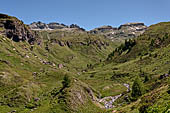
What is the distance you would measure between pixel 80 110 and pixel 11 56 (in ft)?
457

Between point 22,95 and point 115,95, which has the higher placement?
point 22,95

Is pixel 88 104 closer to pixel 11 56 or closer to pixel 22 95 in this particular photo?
pixel 22 95

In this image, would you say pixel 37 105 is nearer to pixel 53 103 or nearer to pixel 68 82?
pixel 53 103

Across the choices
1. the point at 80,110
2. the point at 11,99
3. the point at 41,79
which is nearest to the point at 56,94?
the point at 80,110

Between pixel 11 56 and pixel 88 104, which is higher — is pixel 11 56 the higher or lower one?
the higher one

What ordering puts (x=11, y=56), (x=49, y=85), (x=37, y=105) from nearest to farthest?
(x=37, y=105) → (x=49, y=85) → (x=11, y=56)

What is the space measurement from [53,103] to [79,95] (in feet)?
44.2

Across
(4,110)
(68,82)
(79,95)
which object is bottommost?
(4,110)

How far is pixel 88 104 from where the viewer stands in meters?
81.3

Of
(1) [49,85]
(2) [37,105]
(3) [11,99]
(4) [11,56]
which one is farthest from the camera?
(4) [11,56]

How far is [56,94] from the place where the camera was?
8250cm

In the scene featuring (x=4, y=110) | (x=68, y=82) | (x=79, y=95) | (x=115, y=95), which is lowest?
(x=115, y=95)

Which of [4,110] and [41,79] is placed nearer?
[4,110]

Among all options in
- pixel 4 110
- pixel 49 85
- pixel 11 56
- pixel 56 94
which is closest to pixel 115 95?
pixel 49 85
